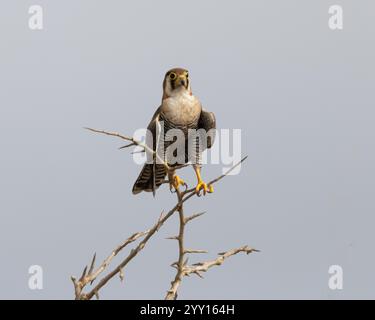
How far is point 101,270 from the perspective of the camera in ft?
22.7

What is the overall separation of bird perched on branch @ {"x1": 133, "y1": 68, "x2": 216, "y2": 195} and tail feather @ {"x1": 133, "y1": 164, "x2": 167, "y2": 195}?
0.07ft

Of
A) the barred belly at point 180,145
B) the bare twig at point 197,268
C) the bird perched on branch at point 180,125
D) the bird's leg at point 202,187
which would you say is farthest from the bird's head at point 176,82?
the bare twig at point 197,268

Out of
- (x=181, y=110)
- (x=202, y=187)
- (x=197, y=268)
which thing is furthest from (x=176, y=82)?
(x=197, y=268)

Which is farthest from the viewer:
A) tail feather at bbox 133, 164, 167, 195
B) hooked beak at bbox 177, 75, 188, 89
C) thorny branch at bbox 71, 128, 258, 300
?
tail feather at bbox 133, 164, 167, 195

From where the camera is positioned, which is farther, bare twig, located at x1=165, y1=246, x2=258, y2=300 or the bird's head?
the bird's head

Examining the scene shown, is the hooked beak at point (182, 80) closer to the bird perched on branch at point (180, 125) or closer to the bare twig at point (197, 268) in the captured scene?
the bird perched on branch at point (180, 125)

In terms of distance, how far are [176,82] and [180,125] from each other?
616 mm

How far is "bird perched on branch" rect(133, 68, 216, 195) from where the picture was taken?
9.49 meters

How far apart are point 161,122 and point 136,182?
1.03m

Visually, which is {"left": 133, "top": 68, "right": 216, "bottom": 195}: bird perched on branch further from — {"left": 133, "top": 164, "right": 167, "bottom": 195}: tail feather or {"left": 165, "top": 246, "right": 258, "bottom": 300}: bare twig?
{"left": 165, "top": 246, "right": 258, "bottom": 300}: bare twig

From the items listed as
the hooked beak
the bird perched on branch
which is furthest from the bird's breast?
the hooked beak

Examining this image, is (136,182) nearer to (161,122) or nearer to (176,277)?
(161,122)

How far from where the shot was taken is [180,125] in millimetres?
9562
